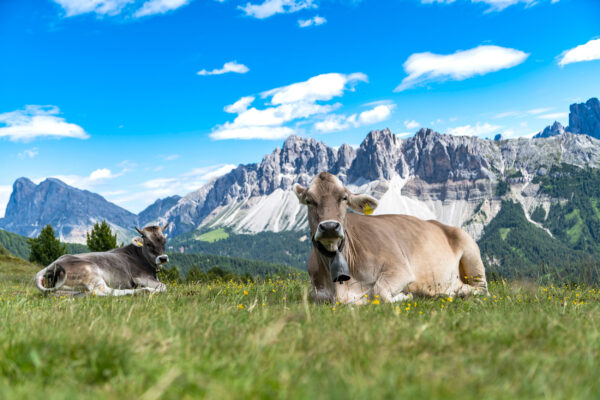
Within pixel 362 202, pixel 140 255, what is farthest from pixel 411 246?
pixel 140 255

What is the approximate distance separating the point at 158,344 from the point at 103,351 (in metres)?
0.45

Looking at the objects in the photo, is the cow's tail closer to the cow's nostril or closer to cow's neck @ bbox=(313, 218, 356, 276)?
cow's neck @ bbox=(313, 218, 356, 276)

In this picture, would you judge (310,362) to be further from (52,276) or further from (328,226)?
(52,276)

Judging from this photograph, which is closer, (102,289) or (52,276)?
(52,276)

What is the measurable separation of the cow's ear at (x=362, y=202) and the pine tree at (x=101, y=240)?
64161 mm

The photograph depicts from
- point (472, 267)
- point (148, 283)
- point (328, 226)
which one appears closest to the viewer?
point (328, 226)

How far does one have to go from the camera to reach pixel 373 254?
8.73 m

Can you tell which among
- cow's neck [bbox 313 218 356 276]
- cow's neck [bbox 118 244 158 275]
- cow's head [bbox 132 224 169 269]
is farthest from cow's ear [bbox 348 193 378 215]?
cow's neck [bbox 118 244 158 275]

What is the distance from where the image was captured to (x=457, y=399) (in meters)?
2.25

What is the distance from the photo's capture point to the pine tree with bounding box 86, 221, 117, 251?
2608 inches

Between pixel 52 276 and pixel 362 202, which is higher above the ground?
pixel 362 202

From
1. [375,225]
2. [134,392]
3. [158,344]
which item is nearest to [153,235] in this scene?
[375,225]

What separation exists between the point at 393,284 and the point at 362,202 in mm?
1693

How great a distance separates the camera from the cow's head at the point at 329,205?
728 cm
